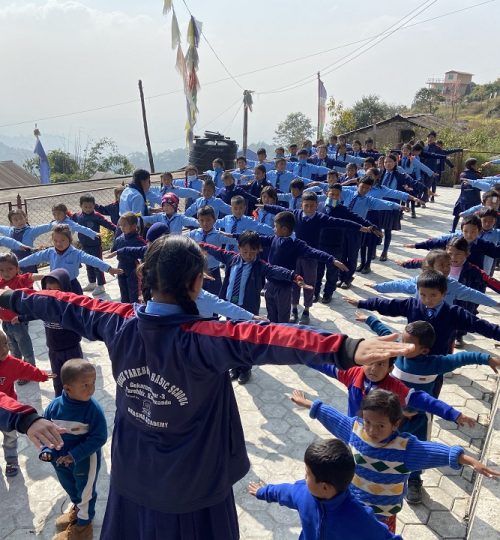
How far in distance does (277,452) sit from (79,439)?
1.75 metres

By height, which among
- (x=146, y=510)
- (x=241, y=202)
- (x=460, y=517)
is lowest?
(x=460, y=517)

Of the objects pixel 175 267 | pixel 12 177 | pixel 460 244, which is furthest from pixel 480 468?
pixel 12 177

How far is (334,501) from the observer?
6.33 ft

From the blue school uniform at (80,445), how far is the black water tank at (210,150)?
55.7 feet

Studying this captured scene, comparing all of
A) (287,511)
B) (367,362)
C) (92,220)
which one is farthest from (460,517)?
(92,220)

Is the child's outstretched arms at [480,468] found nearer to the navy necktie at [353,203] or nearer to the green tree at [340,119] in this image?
the navy necktie at [353,203]

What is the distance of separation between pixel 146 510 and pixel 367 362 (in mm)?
1157

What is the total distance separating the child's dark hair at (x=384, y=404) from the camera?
2.31 meters

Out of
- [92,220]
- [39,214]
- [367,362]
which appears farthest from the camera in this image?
[39,214]

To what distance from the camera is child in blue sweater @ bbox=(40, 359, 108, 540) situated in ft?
9.42

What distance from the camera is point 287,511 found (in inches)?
133

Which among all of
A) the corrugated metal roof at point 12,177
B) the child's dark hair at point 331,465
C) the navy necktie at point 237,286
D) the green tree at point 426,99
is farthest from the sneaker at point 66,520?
the green tree at point 426,99

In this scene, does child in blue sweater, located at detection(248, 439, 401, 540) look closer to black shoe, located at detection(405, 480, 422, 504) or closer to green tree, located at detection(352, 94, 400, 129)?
black shoe, located at detection(405, 480, 422, 504)

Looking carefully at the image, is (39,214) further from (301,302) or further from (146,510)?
(146,510)
